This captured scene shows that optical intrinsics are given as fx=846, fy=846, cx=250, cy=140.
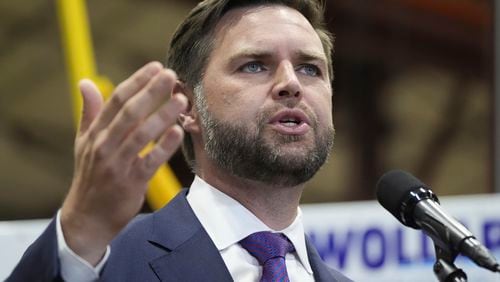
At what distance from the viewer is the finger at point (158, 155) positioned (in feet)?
4.35

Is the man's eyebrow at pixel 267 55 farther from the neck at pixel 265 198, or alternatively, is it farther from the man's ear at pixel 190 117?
the neck at pixel 265 198

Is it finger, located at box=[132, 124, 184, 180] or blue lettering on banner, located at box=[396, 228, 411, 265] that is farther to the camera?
blue lettering on banner, located at box=[396, 228, 411, 265]

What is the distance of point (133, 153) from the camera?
131 centimetres

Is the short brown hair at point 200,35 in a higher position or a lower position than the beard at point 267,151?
higher

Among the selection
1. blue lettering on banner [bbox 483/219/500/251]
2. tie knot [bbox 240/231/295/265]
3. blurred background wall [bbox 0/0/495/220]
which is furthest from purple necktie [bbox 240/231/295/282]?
blurred background wall [bbox 0/0/495/220]

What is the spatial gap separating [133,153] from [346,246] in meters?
1.74

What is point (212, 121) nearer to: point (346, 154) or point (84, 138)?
point (84, 138)

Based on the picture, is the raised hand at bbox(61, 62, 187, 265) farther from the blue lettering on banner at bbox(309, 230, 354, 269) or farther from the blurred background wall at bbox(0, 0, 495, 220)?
the blurred background wall at bbox(0, 0, 495, 220)

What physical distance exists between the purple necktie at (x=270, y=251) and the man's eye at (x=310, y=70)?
1.32 ft

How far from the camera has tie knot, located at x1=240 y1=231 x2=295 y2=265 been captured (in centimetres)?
193

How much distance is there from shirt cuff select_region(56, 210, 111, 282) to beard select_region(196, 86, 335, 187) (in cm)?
64

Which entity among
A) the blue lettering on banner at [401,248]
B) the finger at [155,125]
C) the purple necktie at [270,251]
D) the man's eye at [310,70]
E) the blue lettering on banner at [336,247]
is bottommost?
the blue lettering on banner at [401,248]

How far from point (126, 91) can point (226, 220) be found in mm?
737

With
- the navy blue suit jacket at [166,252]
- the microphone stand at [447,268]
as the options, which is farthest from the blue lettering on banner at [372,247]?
the microphone stand at [447,268]
